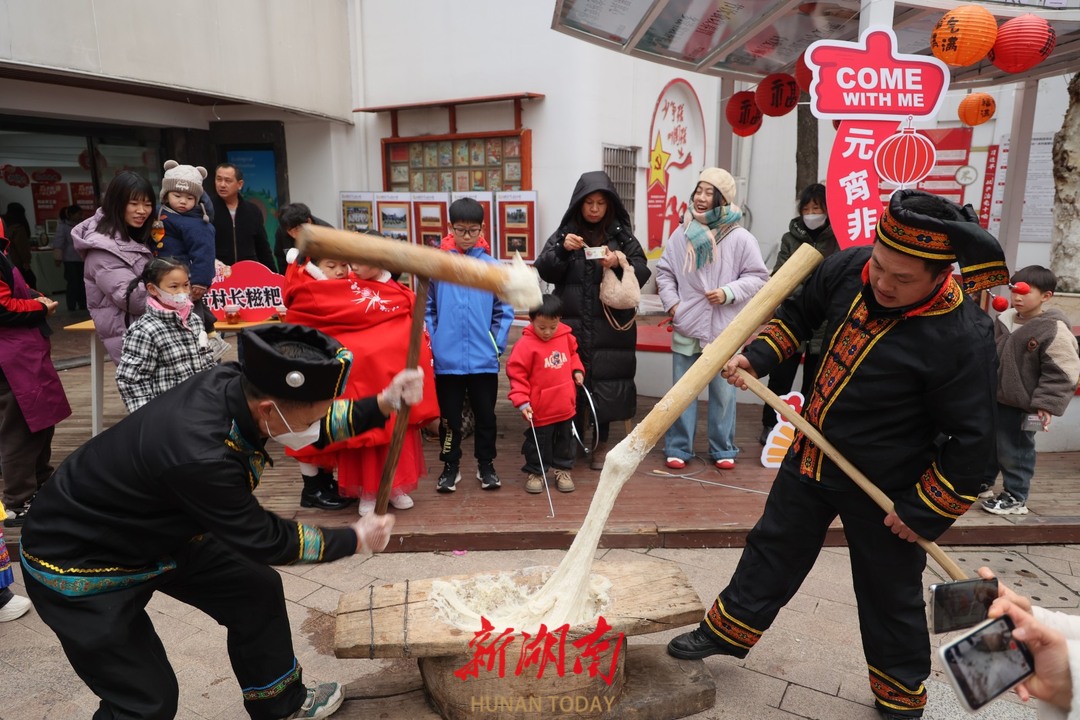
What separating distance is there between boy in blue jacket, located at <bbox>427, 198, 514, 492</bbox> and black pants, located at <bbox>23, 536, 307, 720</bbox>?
220cm

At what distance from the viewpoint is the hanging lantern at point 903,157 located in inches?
167

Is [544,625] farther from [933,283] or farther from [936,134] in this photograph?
[936,134]

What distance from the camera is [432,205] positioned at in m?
10.3

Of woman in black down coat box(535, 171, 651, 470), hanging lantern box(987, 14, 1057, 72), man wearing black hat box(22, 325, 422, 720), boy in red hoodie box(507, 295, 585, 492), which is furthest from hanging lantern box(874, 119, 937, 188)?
man wearing black hat box(22, 325, 422, 720)

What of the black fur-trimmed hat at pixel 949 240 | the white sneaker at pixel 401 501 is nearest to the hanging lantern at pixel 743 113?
the white sneaker at pixel 401 501

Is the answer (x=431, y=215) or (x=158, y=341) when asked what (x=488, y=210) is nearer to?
(x=431, y=215)

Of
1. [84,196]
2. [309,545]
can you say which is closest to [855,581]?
[309,545]

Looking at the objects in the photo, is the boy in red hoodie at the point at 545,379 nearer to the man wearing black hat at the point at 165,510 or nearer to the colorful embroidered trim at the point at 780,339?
the colorful embroidered trim at the point at 780,339

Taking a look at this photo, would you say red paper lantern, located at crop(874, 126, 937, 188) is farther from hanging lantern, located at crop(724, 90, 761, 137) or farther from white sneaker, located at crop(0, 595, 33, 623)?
white sneaker, located at crop(0, 595, 33, 623)

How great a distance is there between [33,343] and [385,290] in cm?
218

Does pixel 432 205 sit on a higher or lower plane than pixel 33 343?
higher

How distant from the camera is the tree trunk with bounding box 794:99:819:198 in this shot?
766 cm

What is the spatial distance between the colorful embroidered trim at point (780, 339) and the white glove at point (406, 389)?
4.85 feet

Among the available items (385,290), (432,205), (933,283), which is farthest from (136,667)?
(432,205)
